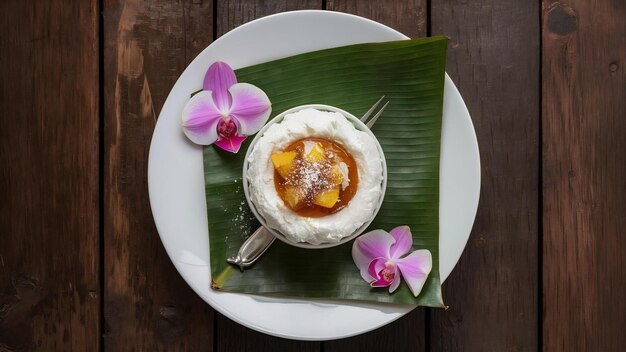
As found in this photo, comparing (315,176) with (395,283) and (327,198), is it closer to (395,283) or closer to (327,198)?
(327,198)

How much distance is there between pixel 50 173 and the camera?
1.38 metres

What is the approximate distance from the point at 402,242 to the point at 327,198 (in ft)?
0.61

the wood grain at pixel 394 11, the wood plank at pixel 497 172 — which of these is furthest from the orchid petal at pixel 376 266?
the wood grain at pixel 394 11

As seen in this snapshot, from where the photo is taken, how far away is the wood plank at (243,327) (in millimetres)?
1357

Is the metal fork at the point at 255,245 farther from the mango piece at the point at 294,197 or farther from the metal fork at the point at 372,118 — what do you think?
the mango piece at the point at 294,197

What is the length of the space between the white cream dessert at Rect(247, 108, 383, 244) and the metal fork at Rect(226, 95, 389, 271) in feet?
0.17

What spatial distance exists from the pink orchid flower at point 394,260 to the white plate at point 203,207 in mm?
43

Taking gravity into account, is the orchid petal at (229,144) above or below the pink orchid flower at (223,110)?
below

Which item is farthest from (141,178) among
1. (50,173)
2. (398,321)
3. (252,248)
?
(398,321)

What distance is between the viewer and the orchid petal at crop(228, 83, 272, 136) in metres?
1.22

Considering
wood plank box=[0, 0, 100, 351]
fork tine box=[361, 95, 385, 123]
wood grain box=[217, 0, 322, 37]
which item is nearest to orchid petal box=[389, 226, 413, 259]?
fork tine box=[361, 95, 385, 123]

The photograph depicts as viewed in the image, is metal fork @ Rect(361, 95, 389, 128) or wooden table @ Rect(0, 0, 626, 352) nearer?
metal fork @ Rect(361, 95, 389, 128)

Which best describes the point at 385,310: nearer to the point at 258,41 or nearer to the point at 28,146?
the point at 258,41

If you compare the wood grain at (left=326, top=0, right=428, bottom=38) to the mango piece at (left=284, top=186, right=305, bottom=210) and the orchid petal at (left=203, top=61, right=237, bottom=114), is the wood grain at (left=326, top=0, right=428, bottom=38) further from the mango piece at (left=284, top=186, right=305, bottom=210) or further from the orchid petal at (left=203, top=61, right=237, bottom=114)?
the mango piece at (left=284, top=186, right=305, bottom=210)
